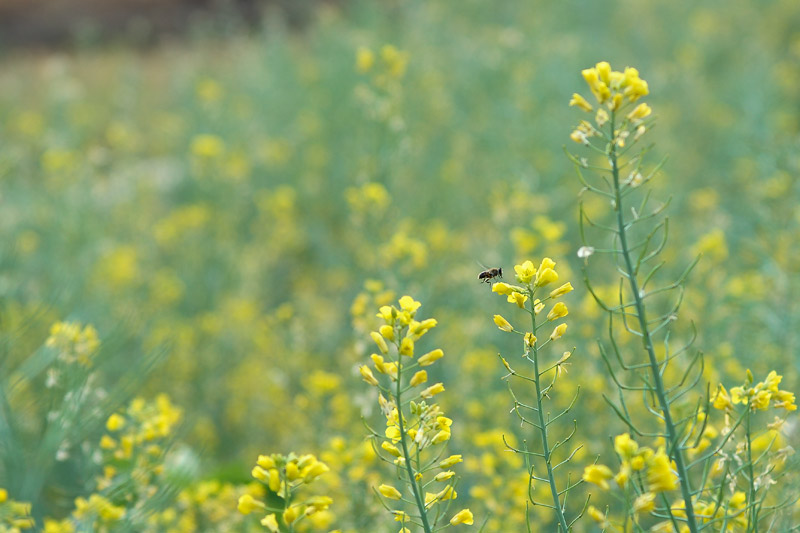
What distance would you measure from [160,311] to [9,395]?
223cm

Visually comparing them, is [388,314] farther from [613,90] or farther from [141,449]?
[141,449]

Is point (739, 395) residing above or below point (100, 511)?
above

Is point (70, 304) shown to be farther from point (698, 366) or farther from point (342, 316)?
point (698, 366)

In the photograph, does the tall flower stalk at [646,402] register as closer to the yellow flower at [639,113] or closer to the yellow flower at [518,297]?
the yellow flower at [639,113]

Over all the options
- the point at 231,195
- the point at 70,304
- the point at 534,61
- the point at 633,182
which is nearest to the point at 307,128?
the point at 231,195

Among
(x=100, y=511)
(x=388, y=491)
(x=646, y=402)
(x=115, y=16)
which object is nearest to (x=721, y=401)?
(x=646, y=402)

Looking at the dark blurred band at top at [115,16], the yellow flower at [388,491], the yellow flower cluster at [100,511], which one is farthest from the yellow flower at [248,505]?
the dark blurred band at top at [115,16]

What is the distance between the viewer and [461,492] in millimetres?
3236

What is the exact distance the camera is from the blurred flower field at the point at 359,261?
2.31m

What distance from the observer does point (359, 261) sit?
14.8 ft

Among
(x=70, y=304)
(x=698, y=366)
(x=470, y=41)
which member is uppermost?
(x=470, y=41)

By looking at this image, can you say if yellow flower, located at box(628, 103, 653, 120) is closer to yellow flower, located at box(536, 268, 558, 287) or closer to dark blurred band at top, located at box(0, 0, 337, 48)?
yellow flower, located at box(536, 268, 558, 287)

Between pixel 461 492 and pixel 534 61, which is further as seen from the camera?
pixel 534 61

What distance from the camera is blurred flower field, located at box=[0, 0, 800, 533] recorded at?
231 centimetres
